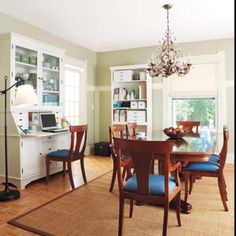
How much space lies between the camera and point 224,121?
5.01 meters

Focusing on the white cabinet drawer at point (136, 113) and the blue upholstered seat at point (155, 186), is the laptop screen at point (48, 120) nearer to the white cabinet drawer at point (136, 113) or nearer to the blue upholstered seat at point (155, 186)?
the white cabinet drawer at point (136, 113)

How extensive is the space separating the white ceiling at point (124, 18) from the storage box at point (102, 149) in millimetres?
2351

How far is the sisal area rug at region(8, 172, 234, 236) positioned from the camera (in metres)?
2.25

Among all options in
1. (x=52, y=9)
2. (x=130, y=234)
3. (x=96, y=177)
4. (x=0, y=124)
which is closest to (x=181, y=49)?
(x=52, y=9)

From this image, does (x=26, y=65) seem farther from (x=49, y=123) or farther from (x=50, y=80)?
(x=49, y=123)

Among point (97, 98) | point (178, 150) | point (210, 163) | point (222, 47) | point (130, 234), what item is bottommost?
point (130, 234)

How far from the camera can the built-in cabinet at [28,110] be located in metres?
3.49

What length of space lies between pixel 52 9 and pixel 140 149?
2.77 metres

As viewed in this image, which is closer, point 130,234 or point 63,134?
point 130,234

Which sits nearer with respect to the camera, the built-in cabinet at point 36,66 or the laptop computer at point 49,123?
the built-in cabinet at point 36,66

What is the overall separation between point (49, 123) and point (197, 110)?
315cm

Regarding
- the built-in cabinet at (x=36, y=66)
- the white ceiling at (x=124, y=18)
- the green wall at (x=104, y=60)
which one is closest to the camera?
the white ceiling at (x=124, y=18)

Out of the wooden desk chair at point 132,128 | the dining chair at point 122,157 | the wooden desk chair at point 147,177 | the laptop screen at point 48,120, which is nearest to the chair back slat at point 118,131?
the dining chair at point 122,157

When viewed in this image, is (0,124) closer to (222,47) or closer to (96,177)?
(96,177)
